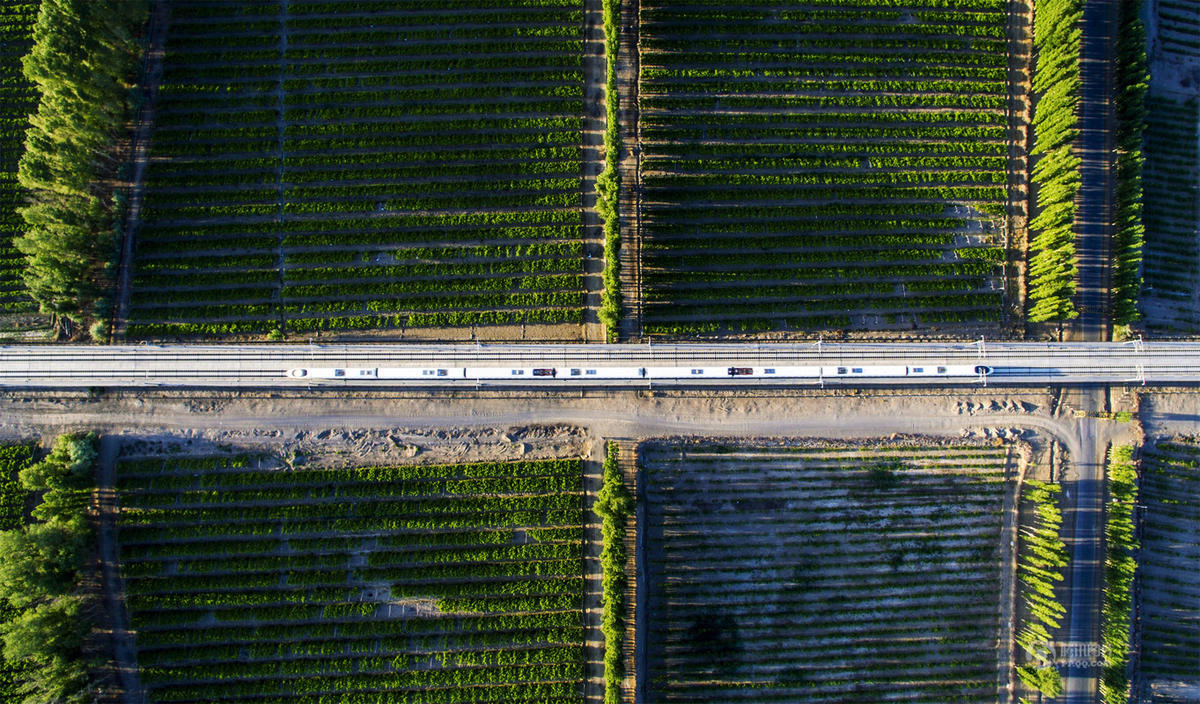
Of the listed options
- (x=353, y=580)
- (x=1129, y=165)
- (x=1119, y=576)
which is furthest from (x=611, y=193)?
(x=1119, y=576)

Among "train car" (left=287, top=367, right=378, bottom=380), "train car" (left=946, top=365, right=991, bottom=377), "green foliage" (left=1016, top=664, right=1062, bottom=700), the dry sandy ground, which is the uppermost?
"train car" (left=946, top=365, right=991, bottom=377)

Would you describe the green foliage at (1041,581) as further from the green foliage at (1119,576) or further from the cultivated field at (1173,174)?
the cultivated field at (1173,174)

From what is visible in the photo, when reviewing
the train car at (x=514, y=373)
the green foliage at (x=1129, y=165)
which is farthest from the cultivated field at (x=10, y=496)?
the green foliage at (x=1129, y=165)

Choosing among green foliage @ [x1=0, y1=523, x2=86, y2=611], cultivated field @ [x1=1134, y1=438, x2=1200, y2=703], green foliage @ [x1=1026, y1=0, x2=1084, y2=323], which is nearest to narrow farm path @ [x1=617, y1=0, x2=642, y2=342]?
green foliage @ [x1=1026, y1=0, x2=1084, y2=323]

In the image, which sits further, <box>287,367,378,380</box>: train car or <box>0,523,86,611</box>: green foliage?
<box>287,367,378,380</box>: train car

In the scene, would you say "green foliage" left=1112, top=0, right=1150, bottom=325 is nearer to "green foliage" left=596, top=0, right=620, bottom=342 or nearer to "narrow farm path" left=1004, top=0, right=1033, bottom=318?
"narrow farm path" left=1004, top=0, right=1033, bottom=318

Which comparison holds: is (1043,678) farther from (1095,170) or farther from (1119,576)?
(1095,170)
